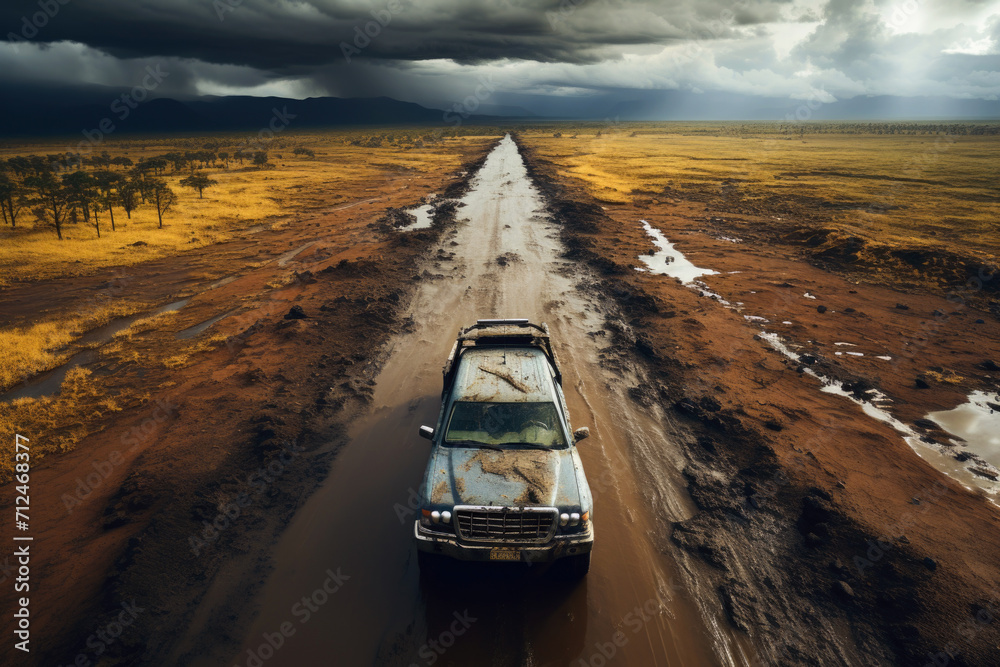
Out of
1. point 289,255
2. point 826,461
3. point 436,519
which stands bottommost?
point 826,461

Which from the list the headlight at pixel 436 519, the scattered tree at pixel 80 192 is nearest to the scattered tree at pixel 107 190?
the scattered tree at pixel 80 192

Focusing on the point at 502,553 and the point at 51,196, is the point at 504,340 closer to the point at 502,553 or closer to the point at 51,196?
the point at 502,553

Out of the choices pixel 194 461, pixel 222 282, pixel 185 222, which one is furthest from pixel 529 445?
pixel 185 222

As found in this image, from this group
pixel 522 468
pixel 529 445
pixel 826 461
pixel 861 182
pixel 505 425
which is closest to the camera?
pixel 522 468

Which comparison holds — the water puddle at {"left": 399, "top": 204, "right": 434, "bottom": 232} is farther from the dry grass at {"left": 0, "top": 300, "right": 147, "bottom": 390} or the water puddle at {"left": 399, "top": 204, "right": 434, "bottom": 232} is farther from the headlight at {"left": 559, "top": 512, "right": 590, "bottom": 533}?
the headlight at {"left": 559, "top": 512, "right": 590, "bottom": 533}

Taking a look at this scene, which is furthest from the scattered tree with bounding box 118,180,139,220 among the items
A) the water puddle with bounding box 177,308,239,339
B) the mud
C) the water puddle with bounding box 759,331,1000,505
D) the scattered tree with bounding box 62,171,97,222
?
the water puddle with bounding box 759,331,1000,505

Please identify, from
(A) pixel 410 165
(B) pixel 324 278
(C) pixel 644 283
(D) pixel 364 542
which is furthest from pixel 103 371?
(A) pixel 410 165

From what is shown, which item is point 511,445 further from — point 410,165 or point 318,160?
point 318,160
